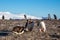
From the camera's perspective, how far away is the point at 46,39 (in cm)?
1758

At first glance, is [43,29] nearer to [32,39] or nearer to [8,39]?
[32,39]

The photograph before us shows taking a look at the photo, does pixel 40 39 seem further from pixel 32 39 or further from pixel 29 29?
pixel 29 29

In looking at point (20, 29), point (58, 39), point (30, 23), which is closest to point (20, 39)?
point (58, 39)

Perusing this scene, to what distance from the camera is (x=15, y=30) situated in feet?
71.3

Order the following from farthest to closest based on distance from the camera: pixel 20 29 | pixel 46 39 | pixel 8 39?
pixel 20 29, pixel 46 39, pixel 8 39

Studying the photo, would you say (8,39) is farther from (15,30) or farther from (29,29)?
(29,29)

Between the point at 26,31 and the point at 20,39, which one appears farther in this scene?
the point at 26,31

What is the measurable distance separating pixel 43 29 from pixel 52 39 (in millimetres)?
6225

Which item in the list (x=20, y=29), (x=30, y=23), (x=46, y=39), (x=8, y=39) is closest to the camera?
(x=8, y=39)

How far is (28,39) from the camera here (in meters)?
17.1

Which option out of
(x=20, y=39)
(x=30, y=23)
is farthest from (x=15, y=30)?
(x=20, y=39)

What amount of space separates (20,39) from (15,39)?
1.53 ft

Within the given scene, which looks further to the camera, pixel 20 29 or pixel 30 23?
pixel 30 23

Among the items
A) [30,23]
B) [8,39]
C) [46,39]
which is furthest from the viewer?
[30,23]
